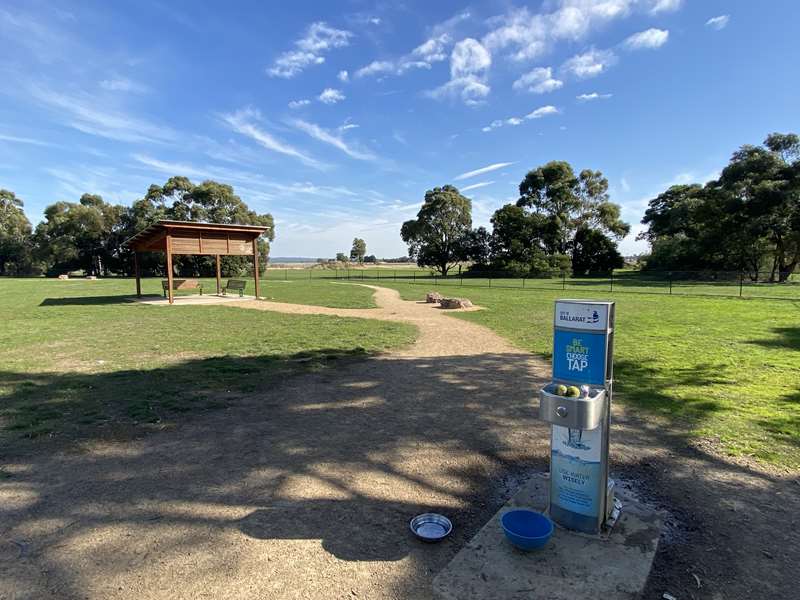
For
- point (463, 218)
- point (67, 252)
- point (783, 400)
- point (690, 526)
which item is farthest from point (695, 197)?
point (67, 252)

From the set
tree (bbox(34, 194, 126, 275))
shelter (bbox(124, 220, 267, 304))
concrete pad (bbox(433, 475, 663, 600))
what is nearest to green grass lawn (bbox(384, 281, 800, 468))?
concrete pad (bbox(433, 475, 663, 600))

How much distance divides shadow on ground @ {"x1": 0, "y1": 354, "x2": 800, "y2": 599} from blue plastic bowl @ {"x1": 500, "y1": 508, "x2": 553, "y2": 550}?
33cm

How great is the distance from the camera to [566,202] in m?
48.0

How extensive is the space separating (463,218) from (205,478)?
2064 inches

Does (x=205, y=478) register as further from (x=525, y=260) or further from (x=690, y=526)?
(x=525, y=260)

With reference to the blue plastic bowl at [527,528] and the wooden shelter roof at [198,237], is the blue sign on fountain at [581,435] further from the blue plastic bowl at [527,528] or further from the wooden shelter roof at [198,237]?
the wooden shelter roof at [198,237]

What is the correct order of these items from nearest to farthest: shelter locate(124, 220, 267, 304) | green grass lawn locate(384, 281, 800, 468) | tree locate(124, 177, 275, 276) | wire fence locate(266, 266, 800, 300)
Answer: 1. green grass lawn locate(384, 281, 800, 468)
2. shelter locate(124, 220, 267, 304)
3. wire fence locate(266, 266, 800, 300)
4. tree locate(124, 177, 275, 276)

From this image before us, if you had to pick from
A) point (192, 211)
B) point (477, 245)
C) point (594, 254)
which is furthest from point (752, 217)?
point (192, 211)

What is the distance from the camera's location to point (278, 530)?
8.59ft

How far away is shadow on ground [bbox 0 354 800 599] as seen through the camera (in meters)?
2.23

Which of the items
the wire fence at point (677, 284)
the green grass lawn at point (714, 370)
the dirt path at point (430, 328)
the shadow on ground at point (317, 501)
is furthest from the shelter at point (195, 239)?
the wire fence at point (677, 284)

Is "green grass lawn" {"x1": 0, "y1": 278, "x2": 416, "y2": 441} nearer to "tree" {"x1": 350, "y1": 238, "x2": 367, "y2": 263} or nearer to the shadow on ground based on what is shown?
the shadow on ground

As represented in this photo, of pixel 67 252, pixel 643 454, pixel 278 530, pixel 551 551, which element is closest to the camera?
pixel 551 551

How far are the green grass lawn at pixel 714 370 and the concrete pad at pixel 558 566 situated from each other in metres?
2.01
